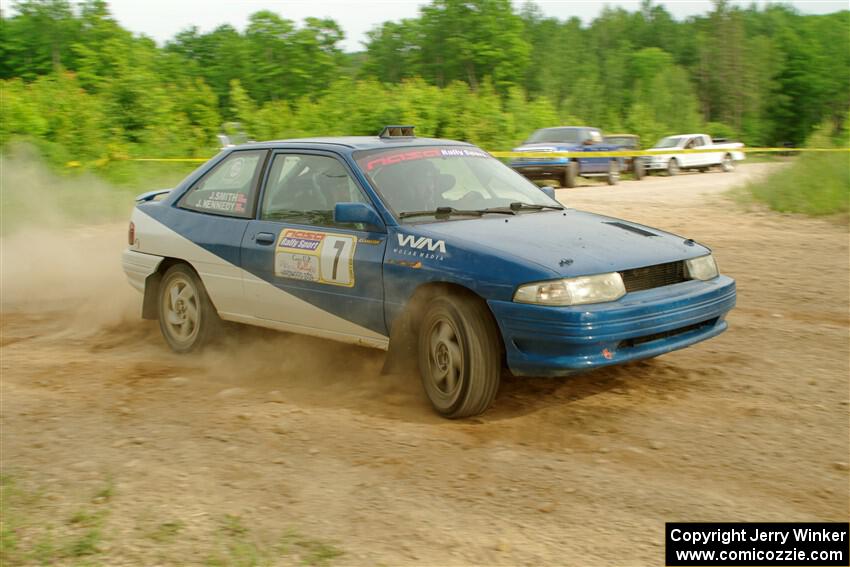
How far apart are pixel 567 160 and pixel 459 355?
61.1 ft

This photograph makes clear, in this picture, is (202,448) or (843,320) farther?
(843,320)

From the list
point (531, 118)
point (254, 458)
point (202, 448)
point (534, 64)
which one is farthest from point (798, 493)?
point (534, 64)

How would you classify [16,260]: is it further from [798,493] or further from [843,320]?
[798,493]

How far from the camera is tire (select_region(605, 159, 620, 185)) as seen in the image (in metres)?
24.9

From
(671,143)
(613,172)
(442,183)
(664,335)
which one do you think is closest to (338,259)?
(442,183)

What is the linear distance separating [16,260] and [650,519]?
9.43 m

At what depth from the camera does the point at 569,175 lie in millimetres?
23188

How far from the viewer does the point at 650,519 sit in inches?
148

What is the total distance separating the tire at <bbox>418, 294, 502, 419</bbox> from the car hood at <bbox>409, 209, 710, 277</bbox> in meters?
0.34

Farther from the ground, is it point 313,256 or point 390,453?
point 313,256

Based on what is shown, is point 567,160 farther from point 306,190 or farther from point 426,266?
point 426,266

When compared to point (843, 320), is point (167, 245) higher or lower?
higher

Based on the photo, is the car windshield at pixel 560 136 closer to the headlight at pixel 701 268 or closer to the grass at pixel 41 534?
the headlight at pixel 701 268

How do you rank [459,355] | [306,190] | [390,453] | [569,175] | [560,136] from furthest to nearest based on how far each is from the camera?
[560,136] < [569,175] < [306,190] < [459,355] < [390,453]
